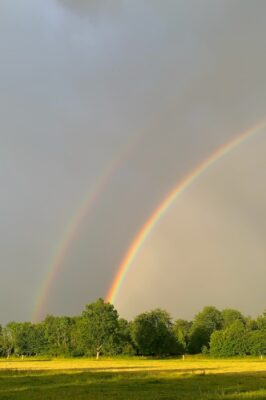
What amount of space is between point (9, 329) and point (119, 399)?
174 metres

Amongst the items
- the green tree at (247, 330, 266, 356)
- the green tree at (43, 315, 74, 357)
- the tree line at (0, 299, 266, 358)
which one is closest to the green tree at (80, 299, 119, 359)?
the tree line at (0, 299, 266, 358)

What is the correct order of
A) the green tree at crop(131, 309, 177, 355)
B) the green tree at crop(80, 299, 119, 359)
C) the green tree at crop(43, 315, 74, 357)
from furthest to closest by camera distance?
1. the green tree at crop(43, 315, 74, 357)
2. the green tree at crop(131, 309, 177, 355)
3. the green tree at crop(80, 299, 119, 359)

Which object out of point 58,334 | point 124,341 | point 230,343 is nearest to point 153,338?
point 124,341

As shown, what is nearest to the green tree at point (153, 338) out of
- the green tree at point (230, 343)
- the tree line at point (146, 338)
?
the tree line at point (146, 338)

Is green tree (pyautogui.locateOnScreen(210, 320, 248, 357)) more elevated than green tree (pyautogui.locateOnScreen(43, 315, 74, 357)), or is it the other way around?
green tree (pyautogui.locateOnScreen(43, 315, 74, 357))

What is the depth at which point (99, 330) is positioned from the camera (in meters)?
136

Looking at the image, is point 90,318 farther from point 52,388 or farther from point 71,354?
point 52,388

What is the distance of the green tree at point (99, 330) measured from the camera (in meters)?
136

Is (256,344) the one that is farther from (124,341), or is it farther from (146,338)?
(124,341)

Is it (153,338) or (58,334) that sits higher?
(58,334)

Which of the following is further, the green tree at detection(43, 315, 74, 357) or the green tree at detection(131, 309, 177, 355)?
the green tree at detection(43, 315, 74, 357)

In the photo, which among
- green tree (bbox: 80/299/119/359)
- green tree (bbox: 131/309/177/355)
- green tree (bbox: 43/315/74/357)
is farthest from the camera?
green tree (bbox: 43/315/74/357)

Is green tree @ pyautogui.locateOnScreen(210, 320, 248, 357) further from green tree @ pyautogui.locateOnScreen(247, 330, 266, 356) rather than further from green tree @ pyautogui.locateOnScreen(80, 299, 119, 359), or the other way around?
green tree @ pyautogui.locateOnScreen(80, 299, 119, 359)

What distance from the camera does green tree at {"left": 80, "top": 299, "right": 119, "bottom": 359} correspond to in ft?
445
